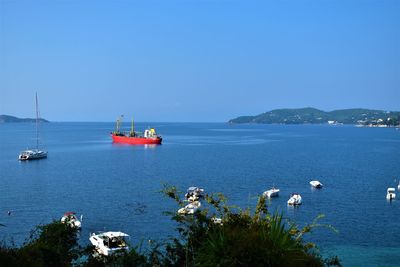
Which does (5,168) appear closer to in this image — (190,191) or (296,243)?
(190,191)

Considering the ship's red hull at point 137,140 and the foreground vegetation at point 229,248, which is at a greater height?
the foreground vegetation at point 229,248

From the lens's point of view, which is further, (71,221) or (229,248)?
(71,221)

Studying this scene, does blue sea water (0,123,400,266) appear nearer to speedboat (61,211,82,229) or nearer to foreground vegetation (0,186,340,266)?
speedboat (61,211,82,229)

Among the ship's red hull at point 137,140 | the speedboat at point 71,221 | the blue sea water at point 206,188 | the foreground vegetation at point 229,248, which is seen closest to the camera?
the foreground vegetation at point 229,248

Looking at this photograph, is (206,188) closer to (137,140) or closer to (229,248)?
(229,248)

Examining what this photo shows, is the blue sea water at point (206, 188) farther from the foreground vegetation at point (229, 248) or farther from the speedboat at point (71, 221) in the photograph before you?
the foreground vegetation at point (229, 248)

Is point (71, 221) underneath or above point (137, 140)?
underneath

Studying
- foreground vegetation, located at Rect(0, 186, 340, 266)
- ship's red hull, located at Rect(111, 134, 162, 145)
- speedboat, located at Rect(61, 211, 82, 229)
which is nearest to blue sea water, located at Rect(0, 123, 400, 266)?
speedboat, located at Rect(61, 211, 82, 229)

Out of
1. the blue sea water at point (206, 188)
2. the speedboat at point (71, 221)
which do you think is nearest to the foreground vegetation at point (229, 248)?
the speedboat at point (71, 221)

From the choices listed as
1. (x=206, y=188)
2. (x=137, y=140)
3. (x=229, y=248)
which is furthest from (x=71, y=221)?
(x=137, y=140)

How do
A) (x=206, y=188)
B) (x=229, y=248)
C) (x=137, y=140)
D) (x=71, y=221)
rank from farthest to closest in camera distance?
(x=137, y=140), (x=206, y=188), (x=71, y=221), (x=229, y=248)

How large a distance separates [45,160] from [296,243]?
335 ft

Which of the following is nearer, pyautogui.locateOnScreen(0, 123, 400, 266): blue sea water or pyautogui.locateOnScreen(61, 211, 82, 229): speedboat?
pyautogui.locateOnScreen(61, 211, 82, 229): speedboat

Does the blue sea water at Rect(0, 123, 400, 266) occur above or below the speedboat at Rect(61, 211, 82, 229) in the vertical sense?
below
